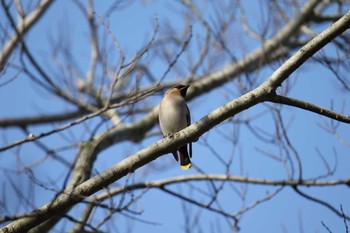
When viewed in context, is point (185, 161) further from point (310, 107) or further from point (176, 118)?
point (310, 107)

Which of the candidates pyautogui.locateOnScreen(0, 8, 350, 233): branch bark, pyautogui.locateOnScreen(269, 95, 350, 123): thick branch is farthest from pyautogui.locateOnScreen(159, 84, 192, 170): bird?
pyautogui.locateOnScreen(269, 95, 350, 123): thick branch

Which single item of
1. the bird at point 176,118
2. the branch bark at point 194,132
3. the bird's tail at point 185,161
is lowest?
the branch bark at point 194,132

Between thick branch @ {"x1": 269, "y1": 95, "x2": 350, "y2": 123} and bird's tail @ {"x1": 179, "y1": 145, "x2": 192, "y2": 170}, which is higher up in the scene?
bird's tail @ {"x1": 179, "y1": 145, "x2": 192, "y2": 170}

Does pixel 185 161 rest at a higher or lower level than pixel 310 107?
higher

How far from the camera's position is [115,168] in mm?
3789

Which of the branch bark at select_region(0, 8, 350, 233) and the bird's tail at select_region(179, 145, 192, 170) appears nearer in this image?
the branch bark at select_region(0, 8, 350, 233)

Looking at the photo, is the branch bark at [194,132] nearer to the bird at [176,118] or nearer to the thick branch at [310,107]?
the thick branch at [310,107]

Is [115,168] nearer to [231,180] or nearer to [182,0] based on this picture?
[231,180]

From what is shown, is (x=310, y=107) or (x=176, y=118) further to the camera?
(x=176, y=118)

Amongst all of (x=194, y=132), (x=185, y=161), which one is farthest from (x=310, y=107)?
(x=185, y=161)

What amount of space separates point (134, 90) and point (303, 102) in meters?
1.80

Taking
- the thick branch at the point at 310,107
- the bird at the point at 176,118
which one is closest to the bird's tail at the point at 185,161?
the bird at the point at 176,118

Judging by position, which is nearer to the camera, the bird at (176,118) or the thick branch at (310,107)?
the thick branch at (310,107)

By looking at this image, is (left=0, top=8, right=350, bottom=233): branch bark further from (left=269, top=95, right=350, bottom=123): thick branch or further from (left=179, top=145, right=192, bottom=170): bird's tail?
(left=179, top=145, right=192, bottom=170): bird's tail
